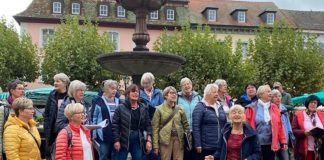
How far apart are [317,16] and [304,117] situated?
44.1 metres

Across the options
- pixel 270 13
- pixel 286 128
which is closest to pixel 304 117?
pixel 286 128

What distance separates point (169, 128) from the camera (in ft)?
28.7

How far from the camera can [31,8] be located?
1678 inches

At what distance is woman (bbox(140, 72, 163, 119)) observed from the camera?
30.8 feet

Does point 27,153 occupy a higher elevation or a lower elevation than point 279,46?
lower

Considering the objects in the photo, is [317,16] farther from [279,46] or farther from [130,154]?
[130,154]

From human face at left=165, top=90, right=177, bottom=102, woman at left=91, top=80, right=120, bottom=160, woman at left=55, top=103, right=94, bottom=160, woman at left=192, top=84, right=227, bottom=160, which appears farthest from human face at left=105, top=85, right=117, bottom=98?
woman at left=55, top=103, right=94, bottom=160

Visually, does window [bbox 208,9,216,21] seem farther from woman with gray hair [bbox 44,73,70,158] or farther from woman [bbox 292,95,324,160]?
woman with gray hair [bbox 44,73,70,158]

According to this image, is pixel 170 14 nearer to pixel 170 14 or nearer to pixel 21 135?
pixel 170 14

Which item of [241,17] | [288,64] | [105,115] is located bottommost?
[105,115]

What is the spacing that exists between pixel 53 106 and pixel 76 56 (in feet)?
83.8

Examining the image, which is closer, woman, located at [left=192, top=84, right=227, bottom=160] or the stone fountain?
woman, located at [left=192, top=84, right=227, bottom=160]

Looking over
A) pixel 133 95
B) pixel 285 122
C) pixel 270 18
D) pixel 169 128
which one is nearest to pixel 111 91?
pixel 133 95

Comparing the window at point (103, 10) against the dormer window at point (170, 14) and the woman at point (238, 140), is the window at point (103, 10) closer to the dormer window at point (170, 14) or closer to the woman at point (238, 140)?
the dormer window at point (170, 14)
